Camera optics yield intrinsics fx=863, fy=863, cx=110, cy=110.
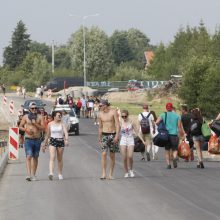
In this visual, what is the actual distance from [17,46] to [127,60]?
38.2 metres

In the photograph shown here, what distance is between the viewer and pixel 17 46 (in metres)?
164

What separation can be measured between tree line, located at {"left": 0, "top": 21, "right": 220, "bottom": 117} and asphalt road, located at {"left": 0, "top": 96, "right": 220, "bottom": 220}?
84.1 feet

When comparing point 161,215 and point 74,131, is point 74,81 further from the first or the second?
point 161,215

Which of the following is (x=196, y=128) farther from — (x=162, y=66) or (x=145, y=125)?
(x=162, y=66)

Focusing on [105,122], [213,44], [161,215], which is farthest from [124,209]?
[213,44]

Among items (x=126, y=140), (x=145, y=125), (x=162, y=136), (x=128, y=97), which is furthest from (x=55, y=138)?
(x=128, y=97)

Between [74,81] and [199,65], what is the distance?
2052 inches

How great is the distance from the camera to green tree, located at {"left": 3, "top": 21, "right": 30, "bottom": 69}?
163000mm

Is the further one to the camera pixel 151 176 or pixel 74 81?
pixel 74 81

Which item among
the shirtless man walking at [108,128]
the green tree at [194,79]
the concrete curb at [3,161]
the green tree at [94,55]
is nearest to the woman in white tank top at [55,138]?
the shirtless man walking at [108,128]

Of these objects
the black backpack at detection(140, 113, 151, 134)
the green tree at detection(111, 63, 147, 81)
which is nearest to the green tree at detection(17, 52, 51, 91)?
the green tree at detection(111, 63, 147, 81)

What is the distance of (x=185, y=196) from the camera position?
16.1 m

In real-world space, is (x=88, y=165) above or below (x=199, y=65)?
below

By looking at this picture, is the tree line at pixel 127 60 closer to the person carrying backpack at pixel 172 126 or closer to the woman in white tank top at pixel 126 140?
the person carrying backpack at pixel 172 126
